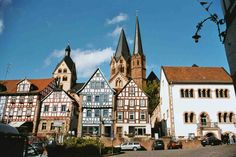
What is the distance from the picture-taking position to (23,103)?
43688 millimetres

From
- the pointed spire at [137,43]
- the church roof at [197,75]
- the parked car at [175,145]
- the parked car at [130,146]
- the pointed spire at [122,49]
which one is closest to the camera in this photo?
the parked car at [175,145]

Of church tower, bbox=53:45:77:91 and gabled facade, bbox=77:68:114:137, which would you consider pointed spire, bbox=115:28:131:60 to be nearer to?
church tower, bbox=53:45:77:91

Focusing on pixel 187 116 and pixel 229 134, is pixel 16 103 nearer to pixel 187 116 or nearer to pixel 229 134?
pixel 187 116

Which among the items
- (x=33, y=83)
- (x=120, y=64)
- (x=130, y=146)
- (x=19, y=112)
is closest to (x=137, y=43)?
(x=120, y=64)

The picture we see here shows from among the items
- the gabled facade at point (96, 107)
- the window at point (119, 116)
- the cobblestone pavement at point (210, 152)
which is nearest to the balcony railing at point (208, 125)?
the window at point (119, 116)

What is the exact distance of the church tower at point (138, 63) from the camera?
231ft

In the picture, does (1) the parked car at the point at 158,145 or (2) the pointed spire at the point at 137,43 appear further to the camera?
(2) the pointed spire at the point at 137,43

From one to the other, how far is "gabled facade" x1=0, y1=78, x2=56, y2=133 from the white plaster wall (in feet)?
79.5

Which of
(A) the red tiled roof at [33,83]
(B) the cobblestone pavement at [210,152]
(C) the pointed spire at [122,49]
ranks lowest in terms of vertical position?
(B) the cobblestone pavement at [210,152]

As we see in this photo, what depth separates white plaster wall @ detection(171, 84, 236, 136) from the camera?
1426 inches

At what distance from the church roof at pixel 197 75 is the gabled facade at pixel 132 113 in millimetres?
6285

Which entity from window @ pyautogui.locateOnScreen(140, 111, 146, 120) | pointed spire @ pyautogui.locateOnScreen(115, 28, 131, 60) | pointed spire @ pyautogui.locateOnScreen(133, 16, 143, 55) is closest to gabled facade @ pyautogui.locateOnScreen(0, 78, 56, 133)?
window @ pyautogui.locateOnScreen(140, 111, 146, 120)

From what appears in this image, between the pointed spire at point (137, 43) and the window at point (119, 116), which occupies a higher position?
the pointed spire at point (137, 43)

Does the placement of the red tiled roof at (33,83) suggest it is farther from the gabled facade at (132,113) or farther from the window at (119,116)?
the window at (119,116)
